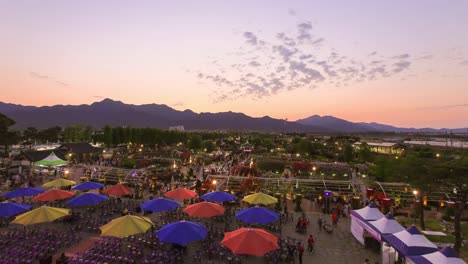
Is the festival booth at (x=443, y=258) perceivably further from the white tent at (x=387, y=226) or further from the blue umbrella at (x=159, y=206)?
the blue umbrella at (x=159, y=206)

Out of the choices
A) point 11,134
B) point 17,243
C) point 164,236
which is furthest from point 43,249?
point 11,134

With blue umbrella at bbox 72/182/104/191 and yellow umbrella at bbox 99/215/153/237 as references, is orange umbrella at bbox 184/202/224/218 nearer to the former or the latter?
yellow umbrella at bbox 99/215/153/237

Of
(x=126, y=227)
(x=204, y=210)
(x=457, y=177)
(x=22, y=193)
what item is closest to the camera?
(x=126, y=227)

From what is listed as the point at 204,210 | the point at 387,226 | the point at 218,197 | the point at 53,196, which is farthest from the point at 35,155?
the point at 387,226

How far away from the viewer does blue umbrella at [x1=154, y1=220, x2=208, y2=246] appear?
12188 mm

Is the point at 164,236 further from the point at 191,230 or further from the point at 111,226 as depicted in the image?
the point at 111,226

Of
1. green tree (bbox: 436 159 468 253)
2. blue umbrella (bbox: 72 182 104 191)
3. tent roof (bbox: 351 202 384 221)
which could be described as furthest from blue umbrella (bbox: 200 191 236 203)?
green tree (bbox: 436 159 468 253)

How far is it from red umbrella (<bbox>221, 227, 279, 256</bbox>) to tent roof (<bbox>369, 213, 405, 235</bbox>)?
6021 mm

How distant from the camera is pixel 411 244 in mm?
11844

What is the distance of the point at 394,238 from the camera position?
12953 mm

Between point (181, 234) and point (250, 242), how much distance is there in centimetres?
309

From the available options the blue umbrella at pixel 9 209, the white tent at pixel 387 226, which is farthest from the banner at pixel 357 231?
the blue umbrella at pixel 9 209

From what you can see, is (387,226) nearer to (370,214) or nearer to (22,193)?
(370,214)

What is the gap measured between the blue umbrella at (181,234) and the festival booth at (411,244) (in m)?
8.33
